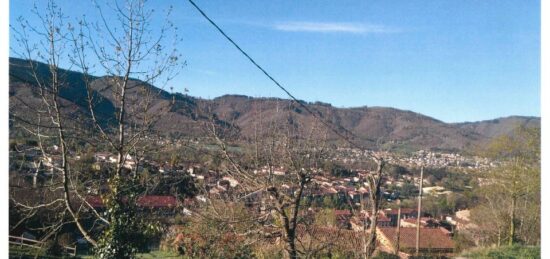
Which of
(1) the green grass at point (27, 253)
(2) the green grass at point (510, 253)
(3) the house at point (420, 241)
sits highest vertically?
(2) the green grass at point (510, 253)

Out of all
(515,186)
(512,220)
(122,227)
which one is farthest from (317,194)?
(512,220)

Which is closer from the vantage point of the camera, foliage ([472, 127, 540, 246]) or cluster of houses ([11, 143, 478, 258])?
cluster of houses ([11, 143, 478, 258])

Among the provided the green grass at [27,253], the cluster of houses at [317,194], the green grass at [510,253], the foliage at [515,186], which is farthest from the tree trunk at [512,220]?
the green grass at [27,253]

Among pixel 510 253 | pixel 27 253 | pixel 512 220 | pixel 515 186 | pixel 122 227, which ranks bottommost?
pixel 27 253

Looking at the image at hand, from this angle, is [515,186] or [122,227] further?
[515,186]

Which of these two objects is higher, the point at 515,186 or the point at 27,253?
the point at 515,186

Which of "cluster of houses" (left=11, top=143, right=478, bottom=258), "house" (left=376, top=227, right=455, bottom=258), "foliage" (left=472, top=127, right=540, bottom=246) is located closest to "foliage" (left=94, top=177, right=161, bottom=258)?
"cluster of houses" (left=11, top=143, right=478, bottom=258)

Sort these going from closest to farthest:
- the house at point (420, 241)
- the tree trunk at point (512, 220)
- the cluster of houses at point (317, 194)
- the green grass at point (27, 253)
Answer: the cluster of houses at point (317, 194)
the green grass at point (27, 253)
the tree trunk at point (512, 220)
the house at point (420, 241)

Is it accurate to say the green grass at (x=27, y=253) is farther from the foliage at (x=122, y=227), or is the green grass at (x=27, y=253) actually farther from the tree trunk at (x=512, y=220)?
the tree trunk at (x=512, y=220)

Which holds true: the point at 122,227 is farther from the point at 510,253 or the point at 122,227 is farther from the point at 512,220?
the point at 512,220

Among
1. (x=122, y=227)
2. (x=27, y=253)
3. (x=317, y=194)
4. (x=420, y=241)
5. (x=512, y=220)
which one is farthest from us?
(x=420, y=241)

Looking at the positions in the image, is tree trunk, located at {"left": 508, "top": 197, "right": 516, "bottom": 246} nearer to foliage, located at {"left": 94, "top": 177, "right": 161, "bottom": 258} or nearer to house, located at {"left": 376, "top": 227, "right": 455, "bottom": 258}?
house, located at {"left": 376, "top": 227, "right": 455, "bottom": 258}
